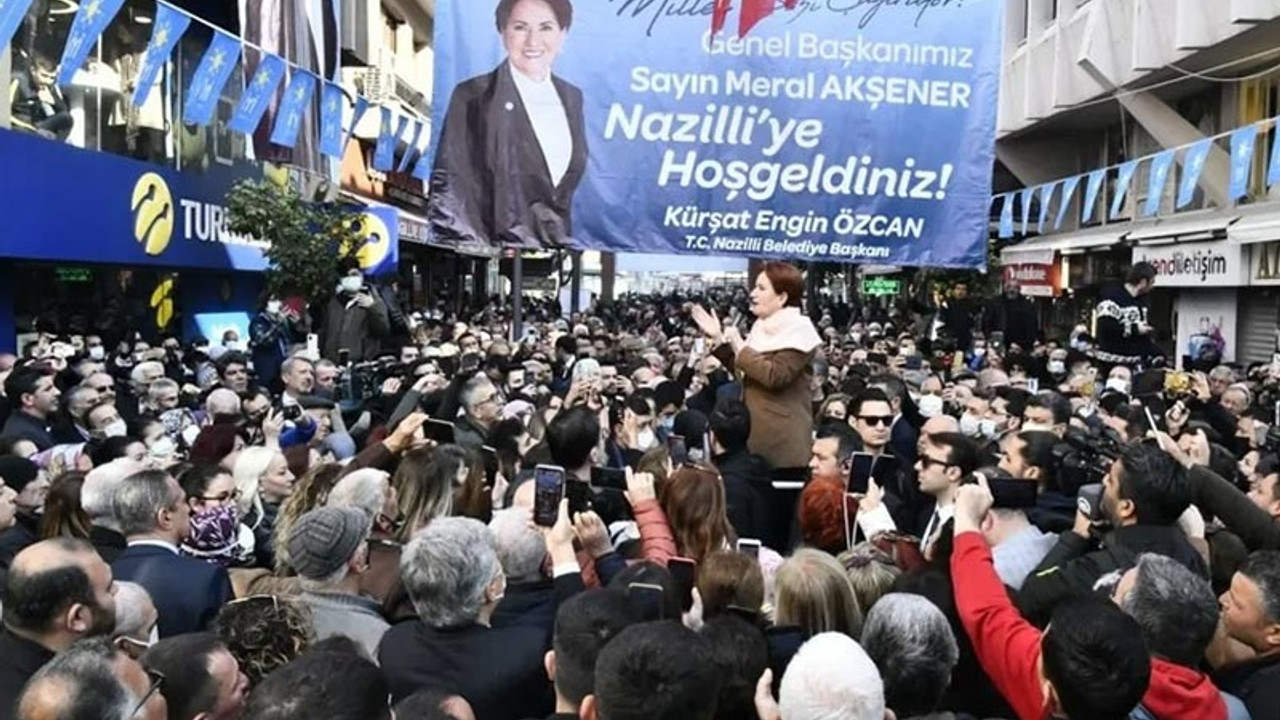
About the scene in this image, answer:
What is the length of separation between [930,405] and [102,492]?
5819mm

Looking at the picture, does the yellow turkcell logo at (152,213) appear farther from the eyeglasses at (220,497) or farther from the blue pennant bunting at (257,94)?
the eyeglasses at (220,497)

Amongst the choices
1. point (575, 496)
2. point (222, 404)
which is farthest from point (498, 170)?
point (575, 496)

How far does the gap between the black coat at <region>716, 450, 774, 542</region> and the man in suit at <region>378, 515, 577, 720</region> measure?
2.21 meters

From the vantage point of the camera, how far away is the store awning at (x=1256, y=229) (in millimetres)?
15625

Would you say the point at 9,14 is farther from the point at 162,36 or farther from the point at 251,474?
the point at 251,474

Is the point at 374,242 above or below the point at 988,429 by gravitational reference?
above

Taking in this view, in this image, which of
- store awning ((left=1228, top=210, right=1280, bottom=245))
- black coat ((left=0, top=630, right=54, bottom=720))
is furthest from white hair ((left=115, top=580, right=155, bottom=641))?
store awning ((left=1228, top=210, right=1280, bottom=245))

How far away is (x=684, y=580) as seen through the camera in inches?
153

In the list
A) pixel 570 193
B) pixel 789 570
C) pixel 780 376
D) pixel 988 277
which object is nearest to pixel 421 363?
pixel 570 193

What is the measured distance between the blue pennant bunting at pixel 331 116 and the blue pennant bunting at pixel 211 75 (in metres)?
1.87

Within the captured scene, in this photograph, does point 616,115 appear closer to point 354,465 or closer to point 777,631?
point 354,465

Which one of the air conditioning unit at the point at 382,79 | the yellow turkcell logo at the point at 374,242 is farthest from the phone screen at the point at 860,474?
the air conditioning unit at the point at 382,79

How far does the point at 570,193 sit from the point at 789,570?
6.09 metres

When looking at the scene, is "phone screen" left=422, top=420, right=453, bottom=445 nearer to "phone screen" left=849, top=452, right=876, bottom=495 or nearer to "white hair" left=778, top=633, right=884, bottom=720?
"phone screen" left=849, top=452, right=876, bottom=495
